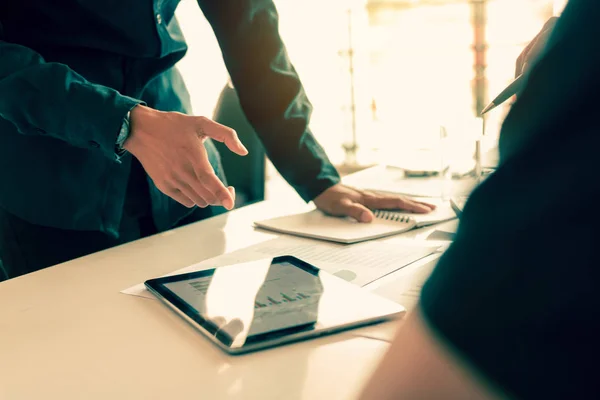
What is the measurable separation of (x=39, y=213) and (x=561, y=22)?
940 mm

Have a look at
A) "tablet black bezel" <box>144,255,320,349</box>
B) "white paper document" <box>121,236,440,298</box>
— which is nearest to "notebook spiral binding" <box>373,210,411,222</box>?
"white paper document" <box>121,236,440,298</box>

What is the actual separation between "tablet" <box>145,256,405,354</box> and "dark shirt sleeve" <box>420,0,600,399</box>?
322 mm

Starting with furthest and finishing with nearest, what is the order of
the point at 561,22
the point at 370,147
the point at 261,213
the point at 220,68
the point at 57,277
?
the point at 370,147 < the point at 220,68 < the point at 261,213 < the point at 57,277 < the point at 561,22

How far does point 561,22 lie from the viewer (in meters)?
0.27

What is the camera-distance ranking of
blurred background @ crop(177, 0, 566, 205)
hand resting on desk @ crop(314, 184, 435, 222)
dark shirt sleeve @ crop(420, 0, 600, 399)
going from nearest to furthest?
1. dark shirt sleeve @ crop(420, 0, 600, 399)
2. hand resting on desk @ crop(314, 184, 435, 222)
3. blurred background @ crop(177, 0, 566, 205)

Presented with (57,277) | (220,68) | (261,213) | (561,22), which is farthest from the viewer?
(220,68)

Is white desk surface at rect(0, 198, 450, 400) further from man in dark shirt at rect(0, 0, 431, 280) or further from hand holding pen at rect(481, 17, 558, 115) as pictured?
hand holding pen at rect(481, 17, 558, 115)

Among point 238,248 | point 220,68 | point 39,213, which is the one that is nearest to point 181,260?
point 238,248

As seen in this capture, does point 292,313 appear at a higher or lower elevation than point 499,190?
lower

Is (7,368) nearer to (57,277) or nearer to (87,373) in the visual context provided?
(87,373)

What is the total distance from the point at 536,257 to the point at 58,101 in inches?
29.5

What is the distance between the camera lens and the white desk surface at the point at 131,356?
0.52 m

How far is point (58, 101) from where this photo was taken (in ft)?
2.78

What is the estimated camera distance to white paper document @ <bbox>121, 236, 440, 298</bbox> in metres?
0.80
